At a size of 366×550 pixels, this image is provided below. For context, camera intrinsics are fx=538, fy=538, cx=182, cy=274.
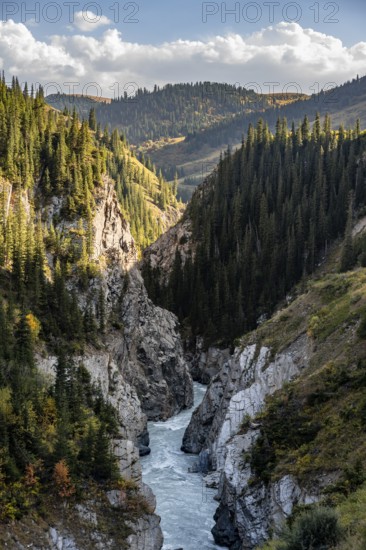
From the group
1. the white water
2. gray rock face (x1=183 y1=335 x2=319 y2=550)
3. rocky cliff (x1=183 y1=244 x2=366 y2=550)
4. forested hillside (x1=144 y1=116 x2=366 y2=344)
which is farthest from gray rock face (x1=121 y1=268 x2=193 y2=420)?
rocky cliff (x1=183 y1=244 x2=366 y2=550)

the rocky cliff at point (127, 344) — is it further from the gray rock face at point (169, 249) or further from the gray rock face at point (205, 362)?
the gray rock face at point (169, 249)

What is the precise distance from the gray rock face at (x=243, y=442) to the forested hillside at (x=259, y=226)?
A: 171ft

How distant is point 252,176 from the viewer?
16638 cm

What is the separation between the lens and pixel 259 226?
148 m

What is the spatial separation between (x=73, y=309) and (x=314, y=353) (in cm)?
3483

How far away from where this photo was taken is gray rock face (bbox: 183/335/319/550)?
34.5 metres

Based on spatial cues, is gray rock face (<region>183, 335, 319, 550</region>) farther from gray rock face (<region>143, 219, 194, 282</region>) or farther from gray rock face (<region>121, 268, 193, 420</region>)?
gray rock face (<region>143, 219, 194, 282</region>)

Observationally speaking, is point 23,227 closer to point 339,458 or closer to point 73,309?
point 73,309

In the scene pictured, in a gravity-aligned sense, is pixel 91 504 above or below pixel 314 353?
below

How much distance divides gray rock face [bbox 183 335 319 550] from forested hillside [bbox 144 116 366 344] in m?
52.1

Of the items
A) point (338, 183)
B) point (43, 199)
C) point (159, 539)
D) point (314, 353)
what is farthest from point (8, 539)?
point (338, 183)

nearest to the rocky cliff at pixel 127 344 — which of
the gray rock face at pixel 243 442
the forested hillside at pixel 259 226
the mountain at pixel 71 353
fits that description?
the mountain at pixel 71 353

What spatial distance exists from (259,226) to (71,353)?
92002 mm

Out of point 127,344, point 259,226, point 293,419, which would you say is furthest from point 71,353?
point 259,226
